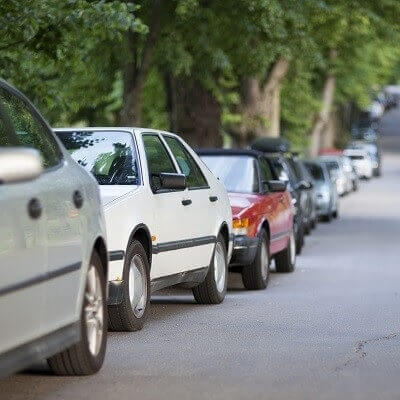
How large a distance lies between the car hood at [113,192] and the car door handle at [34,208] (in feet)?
13.0

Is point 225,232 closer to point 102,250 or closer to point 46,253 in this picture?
point 102,250

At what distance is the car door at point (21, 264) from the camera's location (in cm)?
736

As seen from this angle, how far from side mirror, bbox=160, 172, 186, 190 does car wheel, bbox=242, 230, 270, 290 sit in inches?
174

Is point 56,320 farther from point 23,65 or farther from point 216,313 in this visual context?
point 23,65

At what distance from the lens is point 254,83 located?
46.2 metres

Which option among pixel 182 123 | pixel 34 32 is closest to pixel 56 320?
pixel 34 32

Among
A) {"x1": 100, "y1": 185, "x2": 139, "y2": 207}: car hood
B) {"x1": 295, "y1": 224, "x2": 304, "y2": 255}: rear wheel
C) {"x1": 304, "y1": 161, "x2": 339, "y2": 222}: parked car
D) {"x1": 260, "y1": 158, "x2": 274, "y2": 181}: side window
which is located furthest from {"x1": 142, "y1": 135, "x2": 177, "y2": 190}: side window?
{"x1": 304, "y1": 161, "x2": 339, "y2": 222}: parked car

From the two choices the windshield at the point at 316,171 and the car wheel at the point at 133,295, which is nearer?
the car wheel at the point at 133,295

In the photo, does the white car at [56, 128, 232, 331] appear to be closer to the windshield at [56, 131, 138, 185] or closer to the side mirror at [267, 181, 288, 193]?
the windshield at [56, 131, 138, 185]

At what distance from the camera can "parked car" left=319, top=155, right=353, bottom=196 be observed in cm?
5241

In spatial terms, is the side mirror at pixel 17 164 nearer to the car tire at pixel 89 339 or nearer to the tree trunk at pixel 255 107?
the car tire at pixel 89 339

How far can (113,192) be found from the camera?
1234 cm

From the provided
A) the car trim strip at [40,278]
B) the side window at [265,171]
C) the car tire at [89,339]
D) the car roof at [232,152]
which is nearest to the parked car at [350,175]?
the side window at [265,171]

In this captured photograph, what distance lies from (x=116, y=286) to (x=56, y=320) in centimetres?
353
